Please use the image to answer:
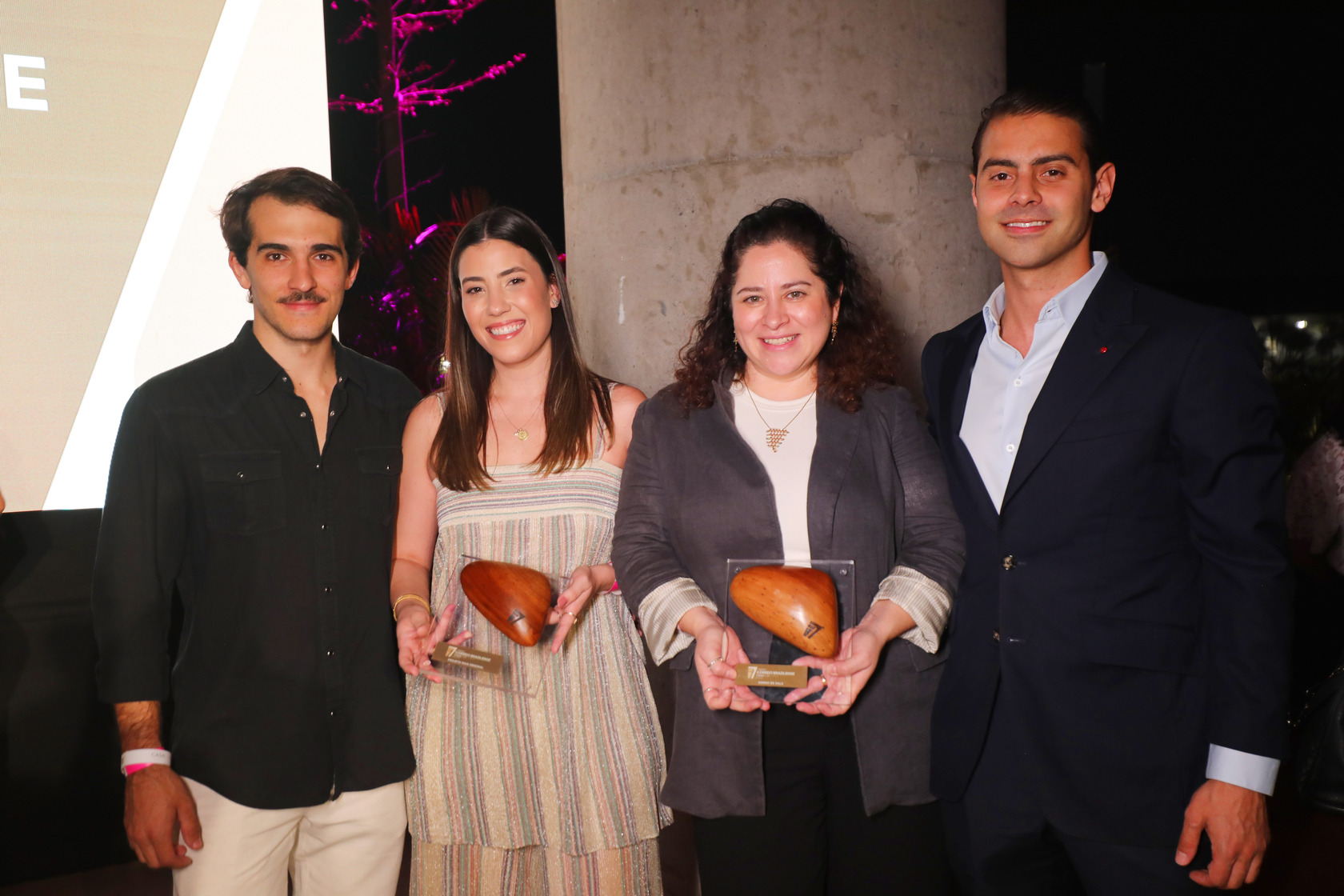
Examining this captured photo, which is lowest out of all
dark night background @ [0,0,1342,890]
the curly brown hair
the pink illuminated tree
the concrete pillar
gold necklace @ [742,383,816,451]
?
gold necklace @ [742,383,816,451]

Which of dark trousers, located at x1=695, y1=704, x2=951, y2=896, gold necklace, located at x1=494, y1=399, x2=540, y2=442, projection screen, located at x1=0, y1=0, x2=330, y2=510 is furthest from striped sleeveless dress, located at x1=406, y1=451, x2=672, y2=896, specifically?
projection screen, located at x1=0, y1=0, x2=330, y2=510

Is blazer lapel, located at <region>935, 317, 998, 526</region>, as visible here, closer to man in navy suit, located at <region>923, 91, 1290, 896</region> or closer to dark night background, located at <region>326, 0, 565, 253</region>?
man in navy suit, located at <region>923, 91, 1290, 896</region>

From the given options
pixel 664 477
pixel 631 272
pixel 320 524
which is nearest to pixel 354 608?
pixel 320 524

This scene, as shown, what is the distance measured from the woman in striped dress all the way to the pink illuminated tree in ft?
26.3

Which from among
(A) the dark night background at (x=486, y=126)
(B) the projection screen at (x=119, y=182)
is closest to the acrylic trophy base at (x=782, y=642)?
(B) the projection screen at (x=119, y=182)

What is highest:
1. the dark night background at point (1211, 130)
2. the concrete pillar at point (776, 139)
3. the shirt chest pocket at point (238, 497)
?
the dark night background at point (1211, 130)

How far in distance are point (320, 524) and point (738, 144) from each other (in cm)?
149

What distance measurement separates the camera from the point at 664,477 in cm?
188

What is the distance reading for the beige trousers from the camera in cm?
195

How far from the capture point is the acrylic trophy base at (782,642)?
5.14ft

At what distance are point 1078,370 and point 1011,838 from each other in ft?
2.90

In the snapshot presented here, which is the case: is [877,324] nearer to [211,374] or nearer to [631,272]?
[631,272]

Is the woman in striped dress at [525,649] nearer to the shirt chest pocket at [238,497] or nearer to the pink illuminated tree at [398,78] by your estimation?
the shirt chest pocket at [238,497]

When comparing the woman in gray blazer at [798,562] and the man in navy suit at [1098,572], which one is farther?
the woman in gray blazer at [798,562]
